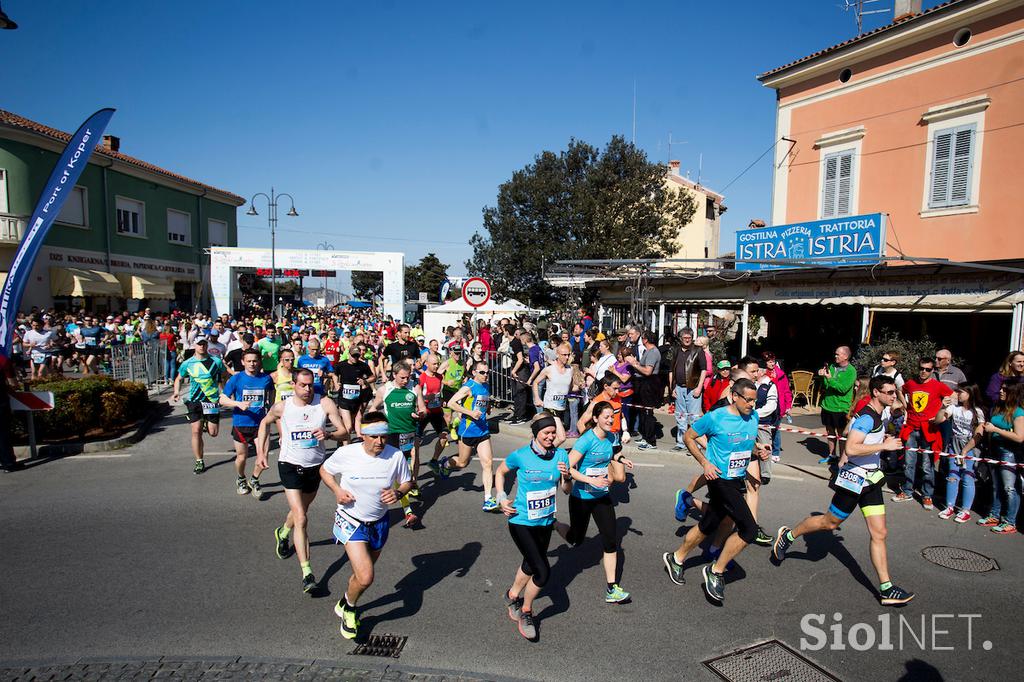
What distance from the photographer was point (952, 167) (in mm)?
13492

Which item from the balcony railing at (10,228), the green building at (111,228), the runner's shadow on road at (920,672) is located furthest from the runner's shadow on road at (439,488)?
the green building at (111,228)

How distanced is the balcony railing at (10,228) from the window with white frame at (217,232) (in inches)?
530

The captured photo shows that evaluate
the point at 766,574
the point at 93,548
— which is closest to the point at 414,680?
the point at 766,574

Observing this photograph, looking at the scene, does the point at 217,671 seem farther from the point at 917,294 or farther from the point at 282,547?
the point at 917,294

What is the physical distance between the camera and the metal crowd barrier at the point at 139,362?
15.1 m

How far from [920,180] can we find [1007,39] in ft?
10.00

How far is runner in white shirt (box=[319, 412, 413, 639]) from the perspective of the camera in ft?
14.0

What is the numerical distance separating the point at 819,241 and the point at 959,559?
954 cm

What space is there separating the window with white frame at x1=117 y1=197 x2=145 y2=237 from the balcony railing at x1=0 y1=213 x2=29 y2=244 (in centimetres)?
603

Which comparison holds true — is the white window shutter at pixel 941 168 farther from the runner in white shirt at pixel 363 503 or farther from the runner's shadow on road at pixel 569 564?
the runner in white shirt at pixel 363 503

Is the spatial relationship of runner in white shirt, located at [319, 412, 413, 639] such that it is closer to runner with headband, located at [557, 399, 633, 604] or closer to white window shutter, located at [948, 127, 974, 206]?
runner with headband, located at [557, 399, 633, 604]

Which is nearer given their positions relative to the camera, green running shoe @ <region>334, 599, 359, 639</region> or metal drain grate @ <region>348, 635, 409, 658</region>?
metal drain grate @ <region>348, 635, 409, 658</region>

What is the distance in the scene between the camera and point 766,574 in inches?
212

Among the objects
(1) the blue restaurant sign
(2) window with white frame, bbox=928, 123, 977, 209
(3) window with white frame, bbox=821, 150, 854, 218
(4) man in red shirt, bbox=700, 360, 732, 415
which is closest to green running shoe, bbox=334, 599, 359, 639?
(4) man in red shirt, bbox=700, 360, 732, 415
